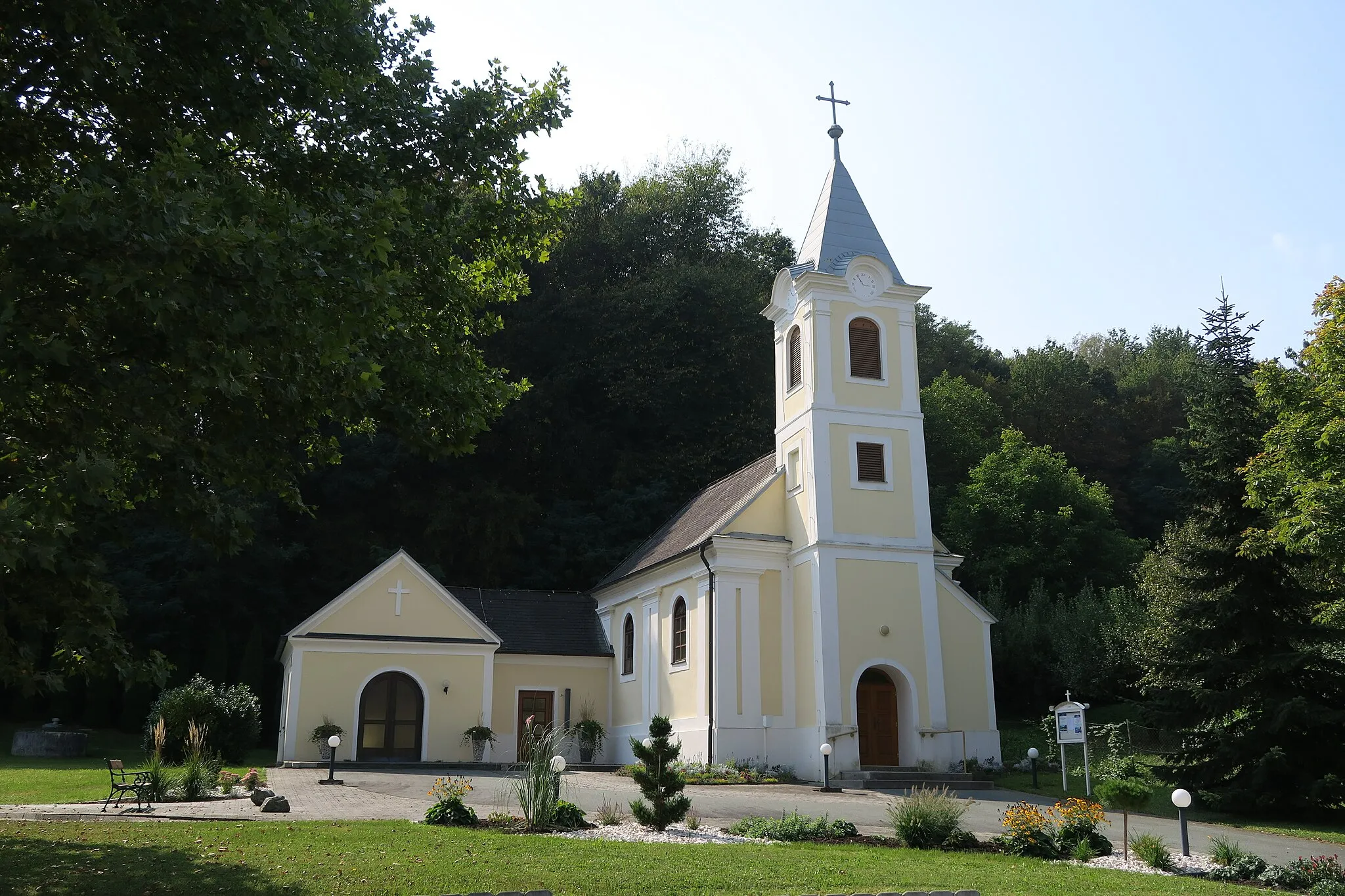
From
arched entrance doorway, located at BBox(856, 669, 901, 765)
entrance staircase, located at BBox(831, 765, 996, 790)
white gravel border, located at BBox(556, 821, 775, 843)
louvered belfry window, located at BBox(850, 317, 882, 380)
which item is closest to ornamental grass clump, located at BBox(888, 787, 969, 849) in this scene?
white gravel border, located at BBox(556, 821, 775, 843)

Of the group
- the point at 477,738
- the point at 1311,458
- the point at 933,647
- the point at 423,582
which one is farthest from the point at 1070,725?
the point at 423,582

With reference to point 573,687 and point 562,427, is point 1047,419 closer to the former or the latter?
point 562,427

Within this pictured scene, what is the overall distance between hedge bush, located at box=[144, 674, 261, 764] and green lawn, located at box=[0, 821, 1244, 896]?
12198 millimetres

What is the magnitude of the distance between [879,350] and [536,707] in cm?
1376

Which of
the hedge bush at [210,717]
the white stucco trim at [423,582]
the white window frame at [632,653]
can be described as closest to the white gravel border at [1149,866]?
the hedge bush at [210,717]

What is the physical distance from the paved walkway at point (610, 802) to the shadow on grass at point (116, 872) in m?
2.86

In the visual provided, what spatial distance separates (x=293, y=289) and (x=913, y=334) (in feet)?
71.5

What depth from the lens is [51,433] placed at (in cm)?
955

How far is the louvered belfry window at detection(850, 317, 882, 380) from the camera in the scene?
27797mm

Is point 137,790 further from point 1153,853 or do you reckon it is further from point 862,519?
point 862,519

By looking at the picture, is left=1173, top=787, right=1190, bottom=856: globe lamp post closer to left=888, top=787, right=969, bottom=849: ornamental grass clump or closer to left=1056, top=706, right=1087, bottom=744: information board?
left=888, top=787, right=969, bottom=849: ornamental grass clump

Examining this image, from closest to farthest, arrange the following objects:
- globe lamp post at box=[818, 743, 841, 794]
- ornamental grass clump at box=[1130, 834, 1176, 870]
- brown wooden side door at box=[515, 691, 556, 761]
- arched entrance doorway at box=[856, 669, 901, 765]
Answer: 1. ornamental grass clump at box=[1130, 834, 1176, 870]
2. globe lamp post at box=[818, 743, 841, 794]
3. arched entrance doorway at box=[856, 669, 901, 765]
4. brown wooden side door at box=[515, 691, 556, 761]

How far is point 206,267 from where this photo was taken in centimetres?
851

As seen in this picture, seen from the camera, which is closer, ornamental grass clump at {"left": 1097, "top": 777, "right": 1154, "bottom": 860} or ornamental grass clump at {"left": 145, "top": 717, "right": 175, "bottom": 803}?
ornamental grass clump at {"left": 1097, "top": 777, "right": 1154, "bottom": 860}
